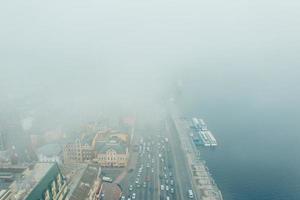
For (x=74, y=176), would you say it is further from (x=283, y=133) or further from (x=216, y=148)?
(x=283, y=133)

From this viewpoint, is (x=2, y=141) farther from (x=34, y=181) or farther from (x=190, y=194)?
(x=190, y=194)

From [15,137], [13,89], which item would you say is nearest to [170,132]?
[15,137]

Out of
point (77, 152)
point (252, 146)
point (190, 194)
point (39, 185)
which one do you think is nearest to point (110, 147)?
point (77, 152)

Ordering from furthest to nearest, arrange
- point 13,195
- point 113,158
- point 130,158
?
point 130,158 → point 113,158 → point 13,195

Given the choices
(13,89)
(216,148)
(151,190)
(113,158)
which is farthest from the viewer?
(13,89)

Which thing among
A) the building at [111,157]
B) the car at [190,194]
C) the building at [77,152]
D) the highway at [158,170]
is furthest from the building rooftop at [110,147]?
the car at [190,194]

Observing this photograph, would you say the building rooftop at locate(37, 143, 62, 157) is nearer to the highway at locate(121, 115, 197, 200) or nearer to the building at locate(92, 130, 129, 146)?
the building at locate(92, 130, 129, 146)

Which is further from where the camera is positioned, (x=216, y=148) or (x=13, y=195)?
(x=216, y=148)
